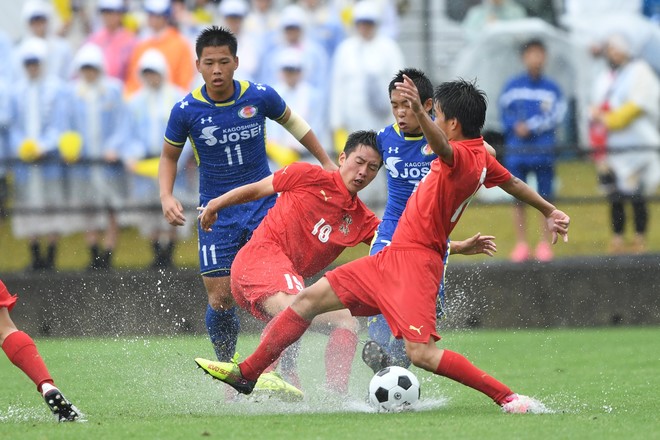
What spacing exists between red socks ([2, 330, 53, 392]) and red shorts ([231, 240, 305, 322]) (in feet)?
5.06

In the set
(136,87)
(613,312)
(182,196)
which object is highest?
(136,87)

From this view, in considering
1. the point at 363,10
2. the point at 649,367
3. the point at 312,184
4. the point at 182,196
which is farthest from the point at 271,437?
the point at 363,10

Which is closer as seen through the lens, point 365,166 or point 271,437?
point 271,437

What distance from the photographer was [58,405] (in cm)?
809

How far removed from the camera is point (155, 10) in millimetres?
16859

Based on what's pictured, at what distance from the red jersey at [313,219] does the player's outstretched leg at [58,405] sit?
6.32 feet

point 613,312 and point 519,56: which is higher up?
point 519,56

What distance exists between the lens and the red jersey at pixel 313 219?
9.35 metres

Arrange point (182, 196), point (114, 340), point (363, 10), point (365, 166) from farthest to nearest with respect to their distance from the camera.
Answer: point (363, 10) < point (182, 196) < point (114, 340) < point (365, 166)

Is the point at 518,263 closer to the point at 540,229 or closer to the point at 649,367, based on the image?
the point at 540,229

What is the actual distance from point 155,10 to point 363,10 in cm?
258

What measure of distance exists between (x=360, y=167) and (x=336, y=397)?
151 centimetres

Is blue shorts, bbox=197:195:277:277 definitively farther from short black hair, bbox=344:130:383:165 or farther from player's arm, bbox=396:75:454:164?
player's arm, bbox=396:75:454:164

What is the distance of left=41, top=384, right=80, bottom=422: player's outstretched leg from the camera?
8.06 meters
